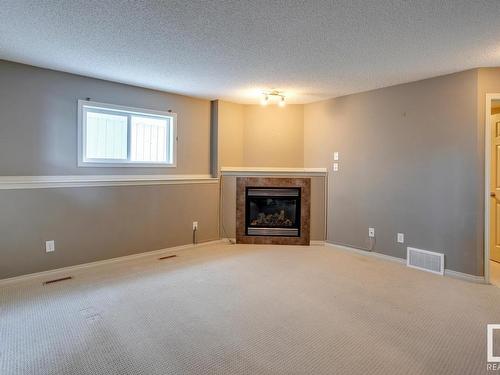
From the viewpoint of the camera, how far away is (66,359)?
75.2 inches

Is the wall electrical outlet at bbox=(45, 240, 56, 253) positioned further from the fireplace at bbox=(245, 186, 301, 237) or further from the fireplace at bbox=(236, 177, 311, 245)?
the fireplace at bbox=(245, 186, 301, 237)

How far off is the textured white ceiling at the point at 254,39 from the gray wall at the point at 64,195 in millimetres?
307

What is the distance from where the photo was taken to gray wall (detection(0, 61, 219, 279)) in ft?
10.6

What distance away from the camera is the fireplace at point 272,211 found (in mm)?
5020

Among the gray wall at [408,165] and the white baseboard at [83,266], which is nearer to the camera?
the white baseboard at [83,266]

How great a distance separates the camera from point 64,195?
140 inches

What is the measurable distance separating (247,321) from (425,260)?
2544mm

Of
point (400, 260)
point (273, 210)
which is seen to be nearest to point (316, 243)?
point (273, 210)

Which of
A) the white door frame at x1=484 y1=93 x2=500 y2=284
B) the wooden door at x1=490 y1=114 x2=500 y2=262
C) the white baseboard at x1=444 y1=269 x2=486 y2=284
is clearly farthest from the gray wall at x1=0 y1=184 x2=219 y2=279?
the wooden door at x1=490 y1=114 x2=500 y2=262

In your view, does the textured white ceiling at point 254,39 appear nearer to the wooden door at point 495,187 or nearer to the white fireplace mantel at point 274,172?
the wooden door at point 495,187

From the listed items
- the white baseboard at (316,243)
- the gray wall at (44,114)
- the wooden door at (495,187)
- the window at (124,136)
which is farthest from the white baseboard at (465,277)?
the gray wall at (44,114)

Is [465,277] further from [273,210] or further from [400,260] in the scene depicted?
[273,210]

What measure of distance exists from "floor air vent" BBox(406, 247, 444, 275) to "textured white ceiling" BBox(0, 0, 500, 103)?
2.13 meters

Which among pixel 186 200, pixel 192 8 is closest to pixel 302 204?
pixel 186 200
